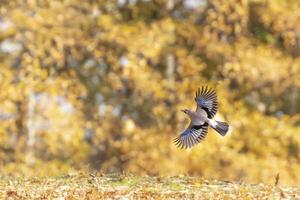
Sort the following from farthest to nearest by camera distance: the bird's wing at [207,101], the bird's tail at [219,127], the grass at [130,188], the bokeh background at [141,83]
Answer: the bokeh background at [141,83] → the bird's wing at [207,101] → the bird's tail at [219,127] → the grass at [130,188]

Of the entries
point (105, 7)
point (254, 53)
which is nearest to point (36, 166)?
point (105, 7)

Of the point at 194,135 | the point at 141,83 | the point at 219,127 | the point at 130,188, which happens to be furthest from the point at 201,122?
the point at 141,83

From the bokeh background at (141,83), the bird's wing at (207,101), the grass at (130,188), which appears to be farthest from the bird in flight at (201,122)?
the bokeh background at (141,83)

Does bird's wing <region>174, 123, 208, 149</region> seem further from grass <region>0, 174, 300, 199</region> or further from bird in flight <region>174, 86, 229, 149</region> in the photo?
grass <region>0, 174, 300, 199</region>

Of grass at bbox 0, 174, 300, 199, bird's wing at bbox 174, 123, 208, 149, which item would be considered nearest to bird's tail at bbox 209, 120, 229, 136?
bird's wing at bbox 174, 123, 208, 149

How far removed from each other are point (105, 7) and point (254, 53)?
11.3 ft

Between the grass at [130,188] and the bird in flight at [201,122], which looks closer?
the grass at [130,188]

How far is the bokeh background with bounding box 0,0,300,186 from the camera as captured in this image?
66.5 feet

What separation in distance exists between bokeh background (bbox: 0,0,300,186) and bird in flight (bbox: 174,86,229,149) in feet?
27.1

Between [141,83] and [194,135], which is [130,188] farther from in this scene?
[141,83]

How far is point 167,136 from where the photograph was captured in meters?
20.2

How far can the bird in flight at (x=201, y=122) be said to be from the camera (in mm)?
11328

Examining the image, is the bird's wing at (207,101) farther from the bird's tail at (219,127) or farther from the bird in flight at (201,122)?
the bird's tail at (219,127)

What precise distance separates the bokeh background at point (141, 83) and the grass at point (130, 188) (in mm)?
7974
